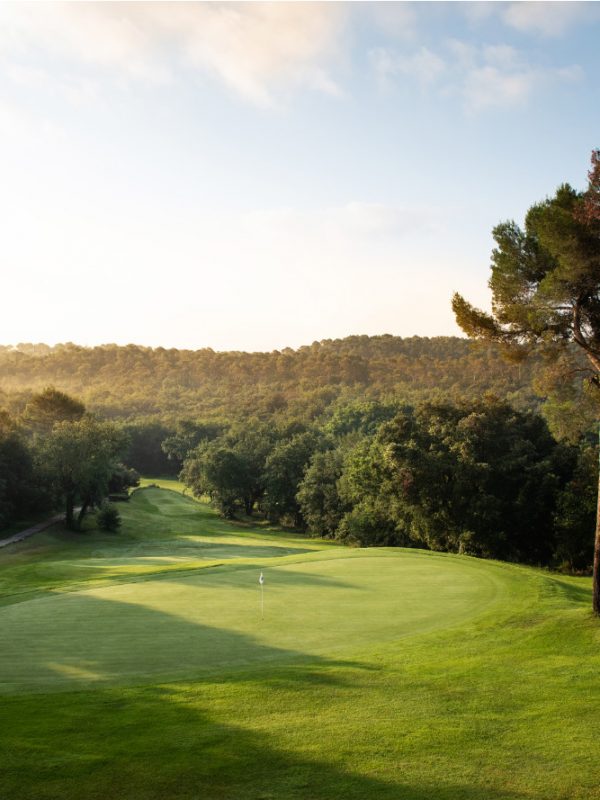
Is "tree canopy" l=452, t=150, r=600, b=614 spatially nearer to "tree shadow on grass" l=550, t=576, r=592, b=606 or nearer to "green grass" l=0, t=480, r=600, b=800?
"tree shadow on grass" l=550, t=576, r=592, b=606

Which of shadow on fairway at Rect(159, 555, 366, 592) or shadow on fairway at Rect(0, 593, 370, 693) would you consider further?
shadow on fairway at Rect(159, 555, 366, 592)

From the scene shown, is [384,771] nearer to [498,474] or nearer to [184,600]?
[184,600]

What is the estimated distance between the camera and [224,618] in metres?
12.3

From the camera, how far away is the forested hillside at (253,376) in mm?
110688

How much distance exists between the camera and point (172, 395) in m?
145

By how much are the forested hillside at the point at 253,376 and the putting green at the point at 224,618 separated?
7114 cm

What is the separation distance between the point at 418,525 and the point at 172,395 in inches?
4410

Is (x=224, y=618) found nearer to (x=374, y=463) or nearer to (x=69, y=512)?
(x=374, y=463)

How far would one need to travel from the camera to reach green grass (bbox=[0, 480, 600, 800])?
263 inches

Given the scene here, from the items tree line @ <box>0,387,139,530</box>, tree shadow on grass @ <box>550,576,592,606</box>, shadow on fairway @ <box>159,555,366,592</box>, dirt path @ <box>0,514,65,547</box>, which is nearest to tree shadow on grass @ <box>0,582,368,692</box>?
shadow on fairway @ <box>159,555,366,592</box>

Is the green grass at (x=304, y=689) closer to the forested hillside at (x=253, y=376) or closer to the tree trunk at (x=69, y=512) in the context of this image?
the tree trunk at (x=69, y=512)

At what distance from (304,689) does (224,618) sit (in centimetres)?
364

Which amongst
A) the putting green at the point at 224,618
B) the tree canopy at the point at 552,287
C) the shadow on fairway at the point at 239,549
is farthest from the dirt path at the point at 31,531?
the tree canopy at the point at 552,287

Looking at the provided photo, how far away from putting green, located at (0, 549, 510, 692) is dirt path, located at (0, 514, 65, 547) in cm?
2870
